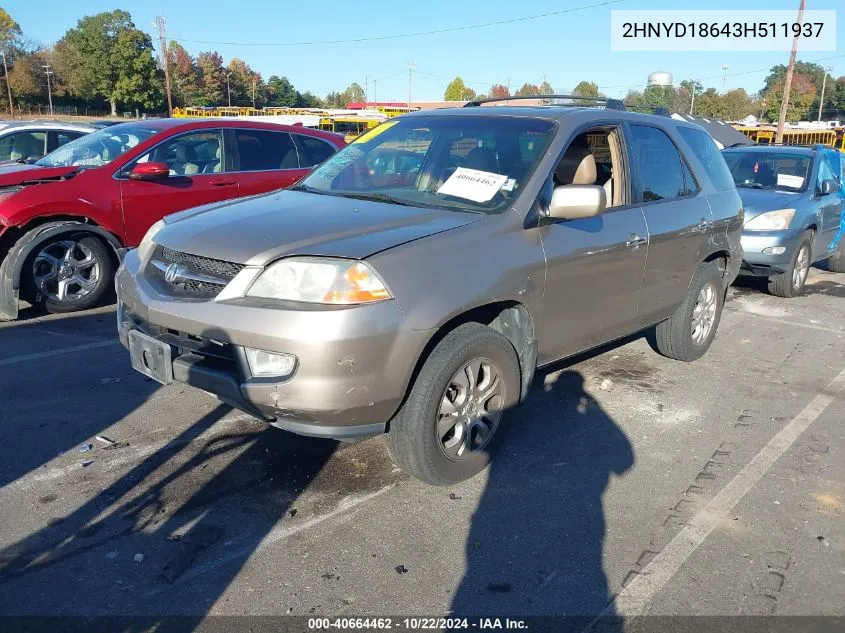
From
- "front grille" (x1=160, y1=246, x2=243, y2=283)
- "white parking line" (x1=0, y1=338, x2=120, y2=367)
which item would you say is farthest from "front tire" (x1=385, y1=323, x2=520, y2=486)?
"white parking line" (x1=0, y1=338, x2=120, y2=367)

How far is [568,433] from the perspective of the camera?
4.28m

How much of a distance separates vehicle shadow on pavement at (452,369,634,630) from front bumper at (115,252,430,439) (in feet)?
2.44

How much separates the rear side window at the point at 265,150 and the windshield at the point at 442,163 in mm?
3016

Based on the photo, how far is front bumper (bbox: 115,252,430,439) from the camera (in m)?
2.90

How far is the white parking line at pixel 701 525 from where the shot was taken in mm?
2797

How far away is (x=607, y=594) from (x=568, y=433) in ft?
5.01

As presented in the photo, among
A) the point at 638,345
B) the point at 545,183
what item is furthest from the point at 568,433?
the point at 638,345

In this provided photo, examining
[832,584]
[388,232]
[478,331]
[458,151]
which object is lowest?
[832,584]

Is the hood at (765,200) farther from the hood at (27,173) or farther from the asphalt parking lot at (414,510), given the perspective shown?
the hood at (27,173)

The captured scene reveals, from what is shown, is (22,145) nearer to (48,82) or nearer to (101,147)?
(101,147)

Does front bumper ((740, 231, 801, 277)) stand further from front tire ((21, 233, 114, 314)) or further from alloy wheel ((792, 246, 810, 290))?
front tire ((21, 233, 114, 314))

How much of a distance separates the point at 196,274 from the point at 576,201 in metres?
1.90

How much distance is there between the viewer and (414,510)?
3365 mm

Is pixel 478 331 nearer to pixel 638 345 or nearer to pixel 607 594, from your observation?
pixel 607 594
